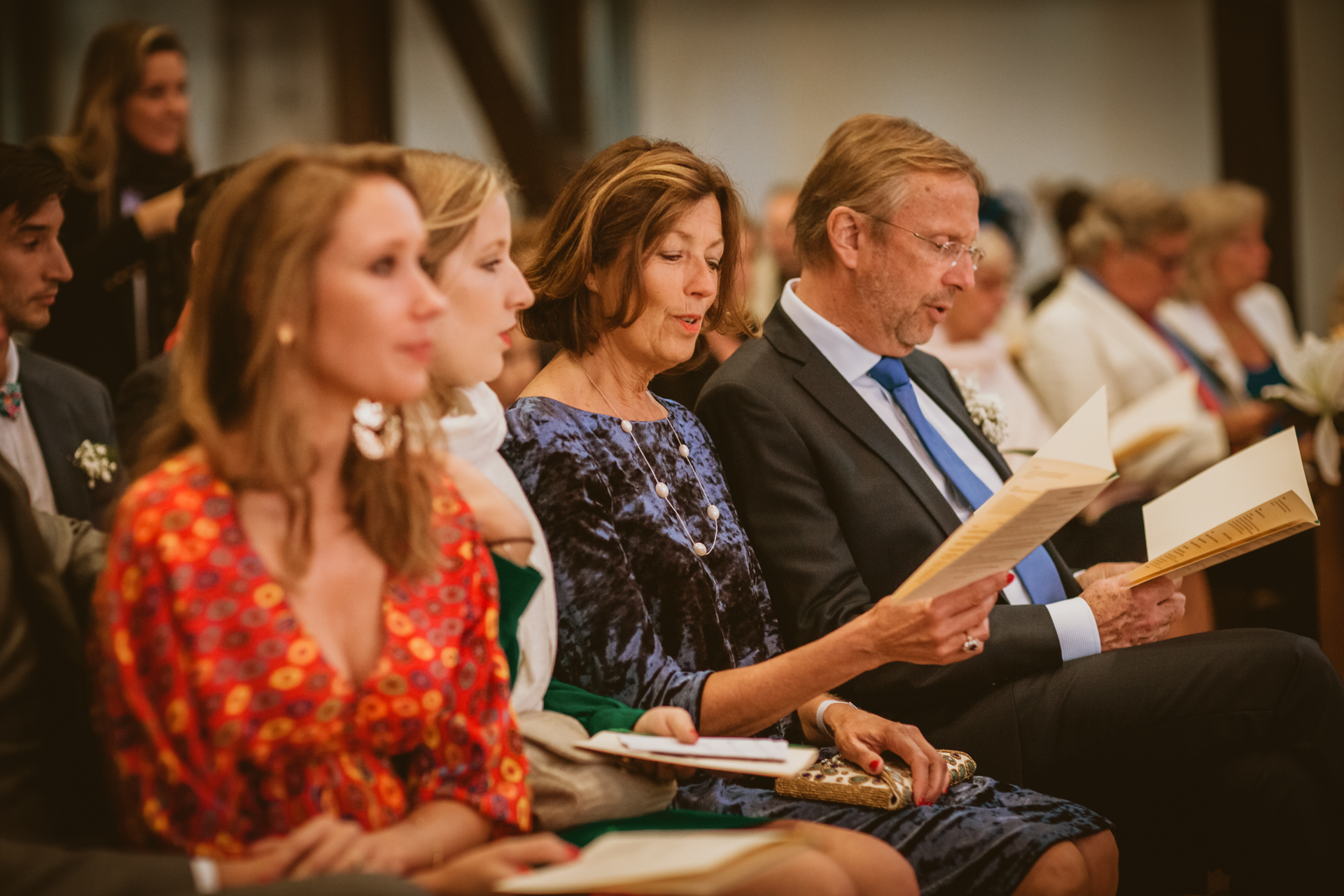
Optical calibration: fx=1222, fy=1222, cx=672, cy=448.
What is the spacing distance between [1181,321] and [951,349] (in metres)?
1.70

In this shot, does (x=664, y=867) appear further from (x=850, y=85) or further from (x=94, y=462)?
(x=850, y=85)

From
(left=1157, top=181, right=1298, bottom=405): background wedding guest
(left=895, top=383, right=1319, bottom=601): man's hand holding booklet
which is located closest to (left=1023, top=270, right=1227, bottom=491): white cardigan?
(left=1157, top=181, right=1298, bottom=405): background wedding guest

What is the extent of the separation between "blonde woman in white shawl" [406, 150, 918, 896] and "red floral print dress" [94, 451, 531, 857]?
0.20m

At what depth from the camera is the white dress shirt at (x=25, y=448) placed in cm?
226

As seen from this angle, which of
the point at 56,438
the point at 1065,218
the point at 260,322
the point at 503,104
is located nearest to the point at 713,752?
the point at 260,322

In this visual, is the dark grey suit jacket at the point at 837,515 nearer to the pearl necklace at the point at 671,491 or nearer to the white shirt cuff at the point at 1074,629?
the white shirt cuff at the point at 1074,629

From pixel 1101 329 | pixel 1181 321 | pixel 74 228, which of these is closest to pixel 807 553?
pixel 74 228

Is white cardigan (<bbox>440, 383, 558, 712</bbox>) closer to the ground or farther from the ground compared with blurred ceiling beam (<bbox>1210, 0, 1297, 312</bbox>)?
closer to the ground

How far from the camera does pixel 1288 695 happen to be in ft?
6.58

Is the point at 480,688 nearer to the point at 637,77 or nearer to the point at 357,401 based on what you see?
the point at 357,401

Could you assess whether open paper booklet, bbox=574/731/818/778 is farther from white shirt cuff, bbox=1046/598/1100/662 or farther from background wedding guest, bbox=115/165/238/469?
background wedding guest, bbox=115/165/238/469

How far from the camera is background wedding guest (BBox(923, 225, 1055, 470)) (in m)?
4.37

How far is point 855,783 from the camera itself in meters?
1.80

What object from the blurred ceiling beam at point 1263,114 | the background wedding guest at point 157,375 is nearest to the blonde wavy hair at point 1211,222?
the blurred ceiling beam at point 1263,114
